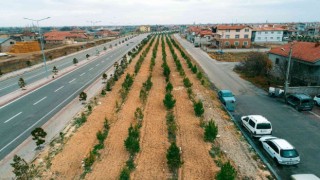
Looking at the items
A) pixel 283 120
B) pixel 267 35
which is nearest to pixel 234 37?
pixel 267 35

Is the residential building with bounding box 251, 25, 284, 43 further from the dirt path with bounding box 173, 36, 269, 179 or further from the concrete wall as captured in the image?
the dirt path with bounding box 173, 36, 269, 179

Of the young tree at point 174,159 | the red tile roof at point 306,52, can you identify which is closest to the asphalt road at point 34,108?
the young tree at point 174,159

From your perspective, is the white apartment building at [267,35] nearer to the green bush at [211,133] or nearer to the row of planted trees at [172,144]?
the row of planted trees at [172,144]

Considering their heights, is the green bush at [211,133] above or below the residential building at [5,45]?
below

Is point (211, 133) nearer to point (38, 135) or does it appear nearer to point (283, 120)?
point (283, 120)

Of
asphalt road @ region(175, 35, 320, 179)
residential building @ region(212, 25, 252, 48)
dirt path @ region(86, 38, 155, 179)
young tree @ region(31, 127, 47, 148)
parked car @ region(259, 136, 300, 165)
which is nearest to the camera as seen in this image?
dirt path @ region(86, 38, 155, 179)

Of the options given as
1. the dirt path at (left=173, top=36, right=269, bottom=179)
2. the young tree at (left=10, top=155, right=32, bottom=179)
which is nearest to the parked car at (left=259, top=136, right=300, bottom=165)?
the dirt path at (left=173, top=36, right=269, bottom=179)
